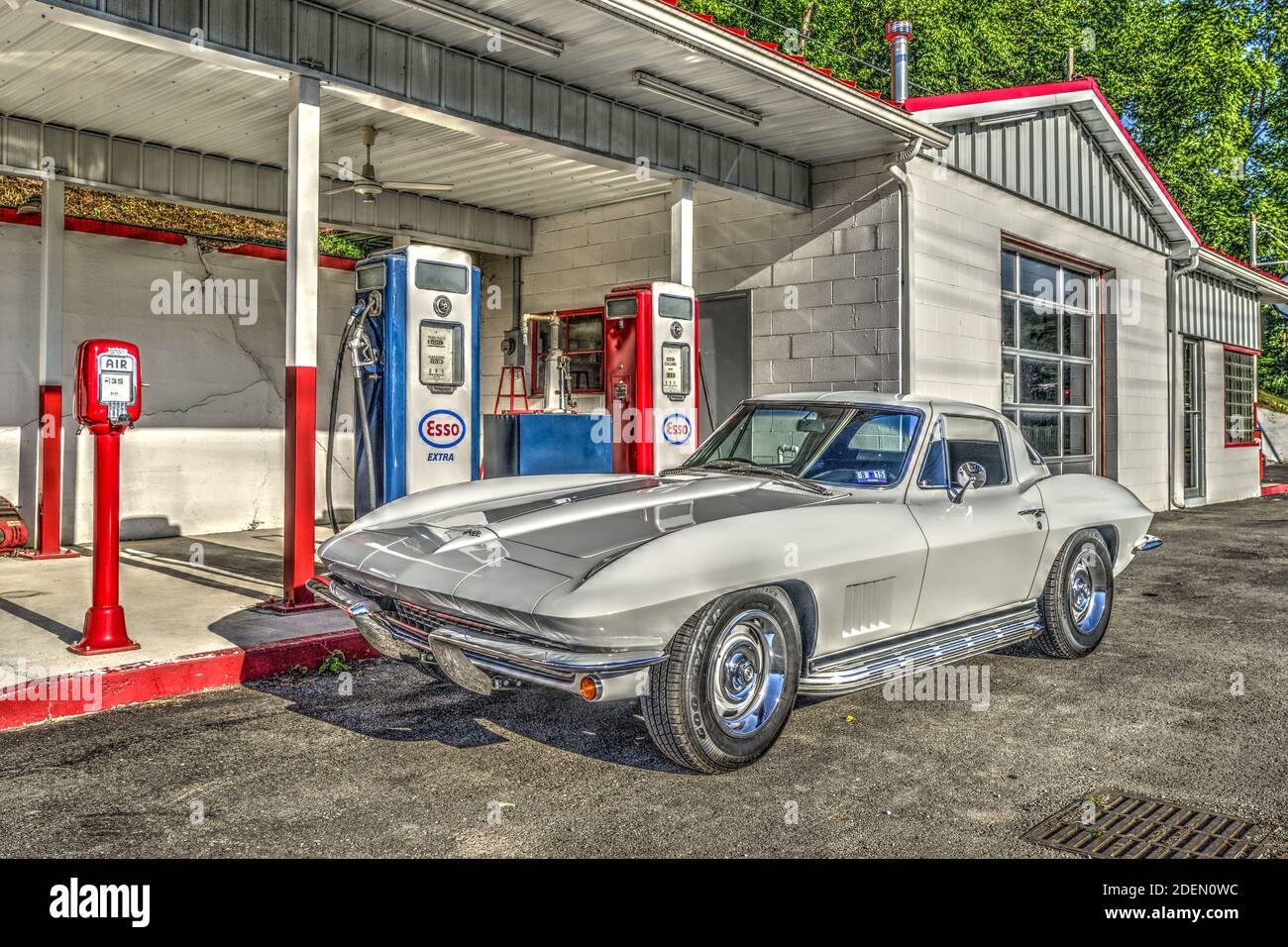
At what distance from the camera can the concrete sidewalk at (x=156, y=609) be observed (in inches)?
207

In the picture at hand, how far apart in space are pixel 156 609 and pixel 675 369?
4.79 m

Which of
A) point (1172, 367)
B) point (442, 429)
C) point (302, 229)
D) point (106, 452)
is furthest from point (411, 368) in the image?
point (1172, 367)

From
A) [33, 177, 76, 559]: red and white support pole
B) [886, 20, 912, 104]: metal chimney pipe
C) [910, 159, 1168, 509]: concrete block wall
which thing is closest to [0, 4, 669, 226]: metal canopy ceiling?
[33, 177, 76, 559]: red and white support pole

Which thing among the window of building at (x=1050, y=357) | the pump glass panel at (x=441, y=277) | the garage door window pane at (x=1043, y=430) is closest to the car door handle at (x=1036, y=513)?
the pump glass panel at (x=441, y=277)

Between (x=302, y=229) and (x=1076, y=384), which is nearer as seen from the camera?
(x=302, y=229)

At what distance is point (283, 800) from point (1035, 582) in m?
3.81

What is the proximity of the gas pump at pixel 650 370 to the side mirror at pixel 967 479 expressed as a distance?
14.8 ft

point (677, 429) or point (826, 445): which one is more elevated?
point (677, 429)

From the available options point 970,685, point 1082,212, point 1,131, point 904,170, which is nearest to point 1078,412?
point 1082,212

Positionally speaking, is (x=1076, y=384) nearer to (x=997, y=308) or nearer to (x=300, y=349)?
(x=997, y=308)

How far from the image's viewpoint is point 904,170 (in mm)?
10398

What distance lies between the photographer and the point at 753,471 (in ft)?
16.3

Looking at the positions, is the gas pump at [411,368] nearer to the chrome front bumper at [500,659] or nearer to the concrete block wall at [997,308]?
the chrome front bumper at [500,659]
